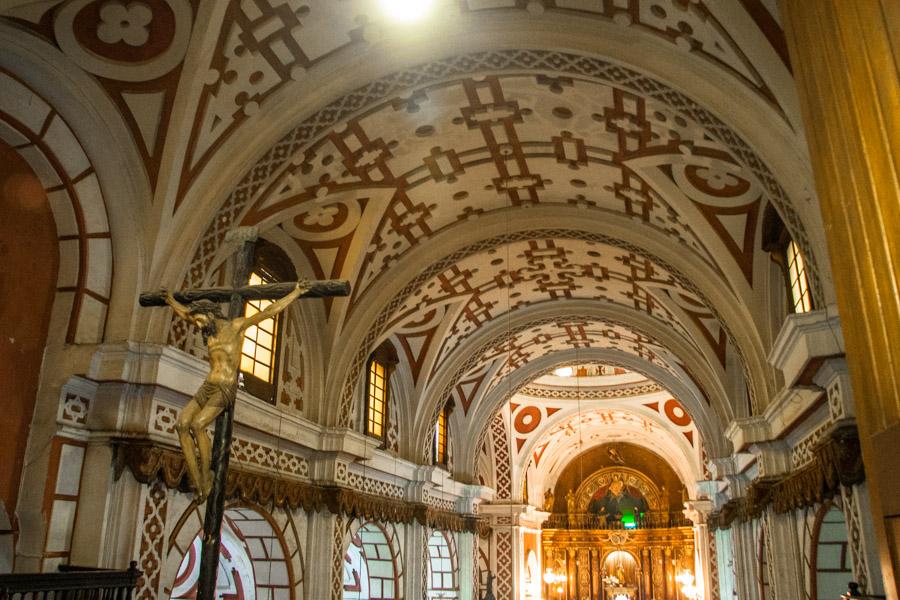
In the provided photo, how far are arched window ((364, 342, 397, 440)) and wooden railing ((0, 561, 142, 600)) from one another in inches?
282

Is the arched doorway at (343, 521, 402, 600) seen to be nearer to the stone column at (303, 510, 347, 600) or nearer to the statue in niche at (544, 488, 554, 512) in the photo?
the stone column at (303, 510, 347, 600)

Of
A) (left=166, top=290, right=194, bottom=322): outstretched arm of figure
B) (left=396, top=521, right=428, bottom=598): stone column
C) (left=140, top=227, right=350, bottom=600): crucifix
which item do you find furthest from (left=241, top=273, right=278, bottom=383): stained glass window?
(left=396, top=521, right=428, bottom=598): stone column

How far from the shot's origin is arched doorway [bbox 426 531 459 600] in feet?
57.0

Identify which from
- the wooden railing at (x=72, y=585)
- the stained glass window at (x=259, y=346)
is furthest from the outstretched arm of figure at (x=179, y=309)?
the stained glass window at (x=259, y=346)

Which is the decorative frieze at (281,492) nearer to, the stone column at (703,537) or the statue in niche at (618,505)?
the stone column at (703,537)

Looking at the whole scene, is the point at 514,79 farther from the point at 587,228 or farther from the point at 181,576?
the point at 181,576

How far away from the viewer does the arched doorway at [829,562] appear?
832cm

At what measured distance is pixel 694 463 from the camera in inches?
915

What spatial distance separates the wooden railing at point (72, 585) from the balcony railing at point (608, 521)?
79.7 ft

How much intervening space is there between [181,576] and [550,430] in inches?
510

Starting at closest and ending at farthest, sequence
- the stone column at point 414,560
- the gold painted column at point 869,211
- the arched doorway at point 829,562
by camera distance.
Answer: the gold painted column at point 869,211
the arched doorway at point 829,562
the stone column at point 414,560

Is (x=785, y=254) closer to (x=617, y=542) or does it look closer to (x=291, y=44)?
(x=291, y=44)

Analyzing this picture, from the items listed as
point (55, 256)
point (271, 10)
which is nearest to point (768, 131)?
point (271, 10)

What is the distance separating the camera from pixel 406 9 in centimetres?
718
